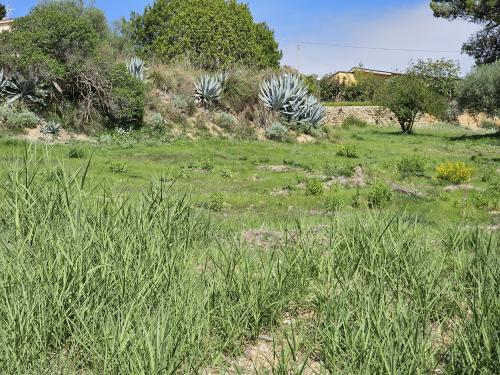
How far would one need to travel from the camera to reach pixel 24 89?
16.6m

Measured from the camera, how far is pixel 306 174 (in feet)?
38.8

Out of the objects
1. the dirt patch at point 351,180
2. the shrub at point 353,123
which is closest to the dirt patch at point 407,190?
the dirt patch at point 351,180

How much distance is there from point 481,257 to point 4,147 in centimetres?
1178

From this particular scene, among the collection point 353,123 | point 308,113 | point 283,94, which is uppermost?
point 283,94

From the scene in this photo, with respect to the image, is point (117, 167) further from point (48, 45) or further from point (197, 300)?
point (197, 300)

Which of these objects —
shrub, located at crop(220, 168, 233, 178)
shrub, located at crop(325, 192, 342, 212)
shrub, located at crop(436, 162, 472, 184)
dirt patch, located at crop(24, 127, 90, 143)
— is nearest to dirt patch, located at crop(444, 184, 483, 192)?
shrub, located at crop(436, 162, 472, 184)

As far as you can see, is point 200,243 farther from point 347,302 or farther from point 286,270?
point 347,302

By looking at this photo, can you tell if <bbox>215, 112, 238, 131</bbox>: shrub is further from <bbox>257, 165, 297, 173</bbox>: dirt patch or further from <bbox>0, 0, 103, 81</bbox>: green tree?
<bbox>257, 165, 297, 173</bbox>: dirt patch

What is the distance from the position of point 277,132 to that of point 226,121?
6.61 feet

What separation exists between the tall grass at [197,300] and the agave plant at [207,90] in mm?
16339

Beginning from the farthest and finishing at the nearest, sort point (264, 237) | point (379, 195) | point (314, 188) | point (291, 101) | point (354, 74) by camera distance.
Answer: point (354, 74), point (291, 101), point (314, 188), point (379, 195), point (264, 237)

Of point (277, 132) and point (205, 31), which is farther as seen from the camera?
point (205, 31)

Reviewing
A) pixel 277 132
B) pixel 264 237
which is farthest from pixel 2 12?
pixel 264 237

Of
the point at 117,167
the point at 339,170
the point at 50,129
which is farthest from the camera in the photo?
the point at 50,129
